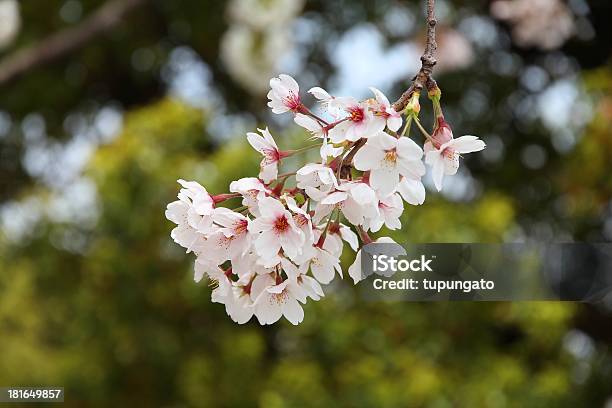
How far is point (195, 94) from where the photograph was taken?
12.6ft

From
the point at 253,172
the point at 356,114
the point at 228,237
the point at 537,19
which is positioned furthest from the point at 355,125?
the point at 537,19

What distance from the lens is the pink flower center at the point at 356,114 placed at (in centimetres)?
59

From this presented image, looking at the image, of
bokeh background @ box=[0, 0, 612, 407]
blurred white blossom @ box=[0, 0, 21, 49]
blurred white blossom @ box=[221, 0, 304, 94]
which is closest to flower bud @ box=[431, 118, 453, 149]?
bokeh background @ box=[0, 0, 612, 407]

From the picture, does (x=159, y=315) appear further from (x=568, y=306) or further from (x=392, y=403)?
(x=568, y=306)

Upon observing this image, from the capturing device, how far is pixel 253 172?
7.64 ft

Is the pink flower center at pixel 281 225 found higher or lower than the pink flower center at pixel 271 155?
lower

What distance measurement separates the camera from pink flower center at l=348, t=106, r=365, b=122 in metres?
0.59

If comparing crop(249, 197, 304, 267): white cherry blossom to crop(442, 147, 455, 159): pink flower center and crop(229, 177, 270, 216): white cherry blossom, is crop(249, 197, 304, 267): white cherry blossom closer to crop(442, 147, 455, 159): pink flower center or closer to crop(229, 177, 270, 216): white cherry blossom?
crop(229, 177, 270, 216): white cherry blossom

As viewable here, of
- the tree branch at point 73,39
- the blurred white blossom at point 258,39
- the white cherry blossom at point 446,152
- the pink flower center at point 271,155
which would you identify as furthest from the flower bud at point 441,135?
the tree branch at point 73,39

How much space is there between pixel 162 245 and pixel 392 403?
0.80 metres

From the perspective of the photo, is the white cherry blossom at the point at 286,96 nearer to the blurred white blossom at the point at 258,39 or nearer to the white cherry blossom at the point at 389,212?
the white cherry blossom at the point at 389,212

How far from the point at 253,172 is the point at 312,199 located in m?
1.71

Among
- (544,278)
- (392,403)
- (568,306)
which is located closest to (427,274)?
(544,278)

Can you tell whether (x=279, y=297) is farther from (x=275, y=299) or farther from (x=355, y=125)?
(x=355, y=125)
